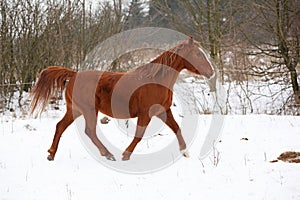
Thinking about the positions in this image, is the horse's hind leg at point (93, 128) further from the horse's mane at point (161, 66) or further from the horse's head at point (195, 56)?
the horse's head at point (195, 56)

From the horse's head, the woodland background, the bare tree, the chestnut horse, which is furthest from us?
the woodland background

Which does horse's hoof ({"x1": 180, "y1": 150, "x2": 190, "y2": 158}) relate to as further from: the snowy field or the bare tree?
the bare tree

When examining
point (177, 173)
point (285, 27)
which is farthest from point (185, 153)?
point (285, 27)

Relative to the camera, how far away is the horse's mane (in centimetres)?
396

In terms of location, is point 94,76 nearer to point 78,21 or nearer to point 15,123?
point 15,123

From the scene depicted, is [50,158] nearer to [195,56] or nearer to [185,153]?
[185,153]

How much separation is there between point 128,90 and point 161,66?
54 centimetres

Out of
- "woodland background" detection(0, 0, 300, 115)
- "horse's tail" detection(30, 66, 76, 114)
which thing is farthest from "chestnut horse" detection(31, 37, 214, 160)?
"woodland background" detection(0, 0, 300, 115)

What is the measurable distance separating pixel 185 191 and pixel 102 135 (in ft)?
7.97

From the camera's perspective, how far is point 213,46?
10.2 metres

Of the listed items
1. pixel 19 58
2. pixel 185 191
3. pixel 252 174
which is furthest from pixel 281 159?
pixel 19 58

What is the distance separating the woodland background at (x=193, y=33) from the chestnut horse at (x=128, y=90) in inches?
177

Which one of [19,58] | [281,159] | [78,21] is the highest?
[78,21]

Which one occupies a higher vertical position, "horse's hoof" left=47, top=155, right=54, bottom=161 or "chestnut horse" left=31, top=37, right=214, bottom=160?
"chestnut horse" left=31, top=37, right=214, bottom=160
